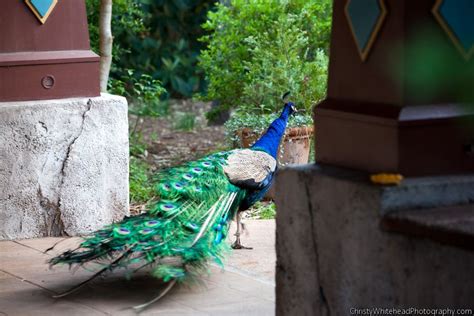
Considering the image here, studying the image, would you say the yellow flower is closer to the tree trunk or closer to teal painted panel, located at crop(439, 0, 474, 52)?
teal painted panel, located at crop(439, 0, 474, 52)

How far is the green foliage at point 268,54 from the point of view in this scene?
8.66 metres

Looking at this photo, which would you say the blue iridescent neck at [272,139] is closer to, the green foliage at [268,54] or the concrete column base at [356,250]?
the green foliage at [268,54]

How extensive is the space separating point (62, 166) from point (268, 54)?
2.82 meters

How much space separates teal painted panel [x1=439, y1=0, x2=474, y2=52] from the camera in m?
3.44

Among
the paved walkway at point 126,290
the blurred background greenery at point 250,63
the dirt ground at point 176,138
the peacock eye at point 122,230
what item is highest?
the blurred background greenery at point 250,63

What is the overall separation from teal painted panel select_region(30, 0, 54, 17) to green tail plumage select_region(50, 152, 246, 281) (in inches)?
64.5

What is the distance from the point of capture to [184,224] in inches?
209

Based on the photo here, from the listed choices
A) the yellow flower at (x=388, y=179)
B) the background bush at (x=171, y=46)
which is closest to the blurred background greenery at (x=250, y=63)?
the background bush at (x=171, y=46)

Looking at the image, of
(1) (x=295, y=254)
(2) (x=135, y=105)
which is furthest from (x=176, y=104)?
(1) (x=295, y=254)

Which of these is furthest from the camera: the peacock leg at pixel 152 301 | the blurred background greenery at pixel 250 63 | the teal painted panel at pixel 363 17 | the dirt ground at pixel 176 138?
the dirt ground at pixel 176 138

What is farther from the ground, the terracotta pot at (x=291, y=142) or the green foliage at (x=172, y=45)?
the green foliage at (x=172, y=45)

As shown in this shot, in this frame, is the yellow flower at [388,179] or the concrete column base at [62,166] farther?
the concrete column base at [62,166]

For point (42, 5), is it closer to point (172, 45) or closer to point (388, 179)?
point (388, 179)

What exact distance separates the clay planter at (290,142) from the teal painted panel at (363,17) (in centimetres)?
439
